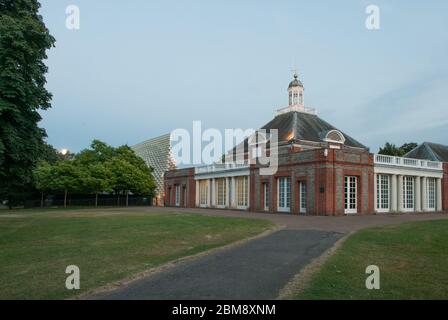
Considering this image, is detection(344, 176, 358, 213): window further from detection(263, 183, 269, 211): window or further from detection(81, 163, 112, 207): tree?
detection(81, 163, 112, 207): tree

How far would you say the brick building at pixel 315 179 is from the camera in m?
28.0

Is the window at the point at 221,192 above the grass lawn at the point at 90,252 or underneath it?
above

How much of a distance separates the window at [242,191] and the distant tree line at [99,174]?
18.1m

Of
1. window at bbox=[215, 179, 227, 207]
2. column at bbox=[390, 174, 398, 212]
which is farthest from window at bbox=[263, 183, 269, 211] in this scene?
column at bbox=[390, 174, 398, 212]

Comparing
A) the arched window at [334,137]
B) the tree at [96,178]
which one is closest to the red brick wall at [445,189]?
the arched window at [334,137]

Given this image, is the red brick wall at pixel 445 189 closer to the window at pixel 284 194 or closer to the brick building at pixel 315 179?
the brick building at pixel 315 179

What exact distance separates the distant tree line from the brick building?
29.4ft

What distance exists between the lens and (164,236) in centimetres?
1453

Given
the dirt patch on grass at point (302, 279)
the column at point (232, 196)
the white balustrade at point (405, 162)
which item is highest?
the white balustrade at point (405, 162)

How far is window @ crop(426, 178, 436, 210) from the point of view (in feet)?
115

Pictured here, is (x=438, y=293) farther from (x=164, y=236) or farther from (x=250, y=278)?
(x=164, y=236)

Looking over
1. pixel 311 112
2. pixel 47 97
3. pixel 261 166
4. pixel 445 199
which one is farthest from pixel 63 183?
pixel 445 199

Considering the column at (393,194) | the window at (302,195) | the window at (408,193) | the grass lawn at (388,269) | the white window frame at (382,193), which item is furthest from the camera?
the window at (408,193)

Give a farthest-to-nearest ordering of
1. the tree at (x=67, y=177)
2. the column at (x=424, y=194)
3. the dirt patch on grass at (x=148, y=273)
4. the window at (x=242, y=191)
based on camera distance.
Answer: the tree at (x=67, y=177)
the window at (x=242, y=191)
the column at (x=424, y=194)
the dirt patch on grass at (x=148, y=273)
